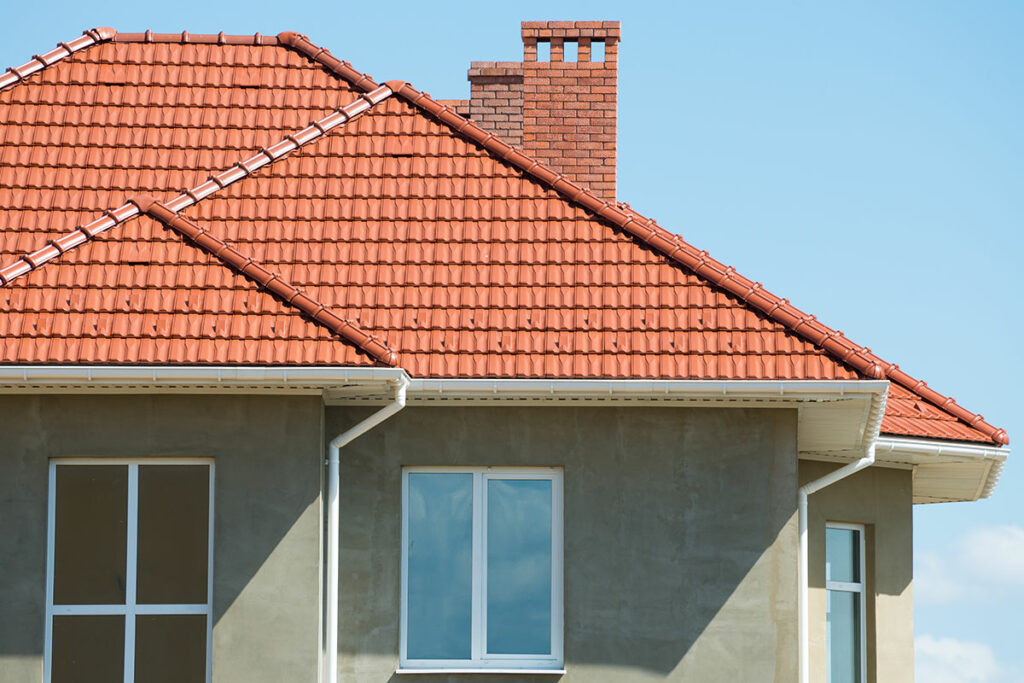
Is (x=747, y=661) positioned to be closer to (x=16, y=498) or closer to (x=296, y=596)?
(x=296, y=596)

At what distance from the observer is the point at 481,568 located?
1252 centimetres

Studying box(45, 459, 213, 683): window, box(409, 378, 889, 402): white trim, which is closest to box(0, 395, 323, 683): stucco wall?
box(45, 459, 213, 683): window

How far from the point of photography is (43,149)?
47.6ft

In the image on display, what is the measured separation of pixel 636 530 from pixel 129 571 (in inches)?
152

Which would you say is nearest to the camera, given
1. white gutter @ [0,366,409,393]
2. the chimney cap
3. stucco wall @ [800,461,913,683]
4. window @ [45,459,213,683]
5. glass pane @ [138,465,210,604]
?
white gutter @ [0,366,409,393]

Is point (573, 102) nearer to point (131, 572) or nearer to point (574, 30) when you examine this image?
point (574, 30)

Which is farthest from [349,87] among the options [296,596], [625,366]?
[296,596]

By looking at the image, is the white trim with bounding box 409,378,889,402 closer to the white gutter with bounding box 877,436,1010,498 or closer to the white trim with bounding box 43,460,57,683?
the white gutter with bounding box 877,436,1010,498

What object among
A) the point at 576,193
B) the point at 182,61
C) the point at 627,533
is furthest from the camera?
the point at 182,61

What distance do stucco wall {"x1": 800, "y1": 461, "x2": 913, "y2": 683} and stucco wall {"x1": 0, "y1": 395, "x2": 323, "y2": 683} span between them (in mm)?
5541

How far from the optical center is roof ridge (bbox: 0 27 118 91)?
1528 cm

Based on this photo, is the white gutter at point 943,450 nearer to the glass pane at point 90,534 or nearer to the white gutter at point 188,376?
the white gutter at point 188,376

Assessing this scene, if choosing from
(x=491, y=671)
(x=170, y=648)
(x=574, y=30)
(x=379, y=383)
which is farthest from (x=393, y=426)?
(x=574, y=30)

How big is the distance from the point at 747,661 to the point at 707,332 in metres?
2.57
